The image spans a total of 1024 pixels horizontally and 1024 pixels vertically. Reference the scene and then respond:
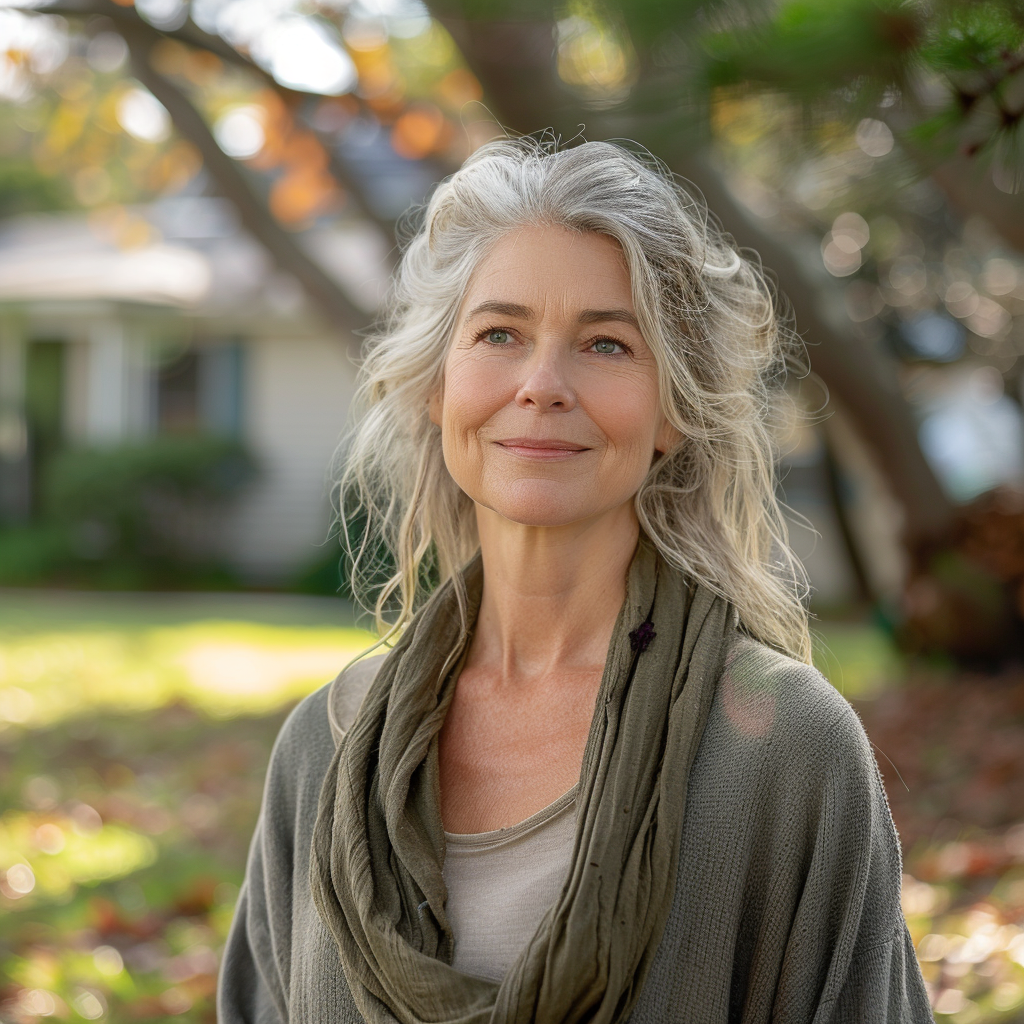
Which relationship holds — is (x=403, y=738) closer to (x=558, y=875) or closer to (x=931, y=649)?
(x=558, y=875)

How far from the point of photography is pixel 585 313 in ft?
6.43

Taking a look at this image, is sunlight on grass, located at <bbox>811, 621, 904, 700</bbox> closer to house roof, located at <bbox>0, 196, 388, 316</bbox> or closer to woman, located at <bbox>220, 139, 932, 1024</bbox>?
woman, located at <bbox>220, 139, 932, 1024</bbox>

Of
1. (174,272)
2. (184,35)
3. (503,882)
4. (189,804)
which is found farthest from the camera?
(174,272)

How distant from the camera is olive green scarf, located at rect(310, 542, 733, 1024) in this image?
66.4 inches

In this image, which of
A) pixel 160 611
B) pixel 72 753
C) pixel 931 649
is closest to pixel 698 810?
pixel 72 753

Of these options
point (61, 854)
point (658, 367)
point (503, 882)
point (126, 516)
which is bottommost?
point (126, 516)

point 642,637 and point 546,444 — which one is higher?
point 546,444

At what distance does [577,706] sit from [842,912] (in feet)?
1.79

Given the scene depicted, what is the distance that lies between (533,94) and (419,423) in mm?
2390

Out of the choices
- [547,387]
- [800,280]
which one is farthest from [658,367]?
[800,280]

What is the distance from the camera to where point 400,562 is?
2.45 m

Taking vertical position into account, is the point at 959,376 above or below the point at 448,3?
below

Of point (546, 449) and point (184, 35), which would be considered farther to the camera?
point (184, 35)

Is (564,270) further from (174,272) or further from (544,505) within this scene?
(174,272)
